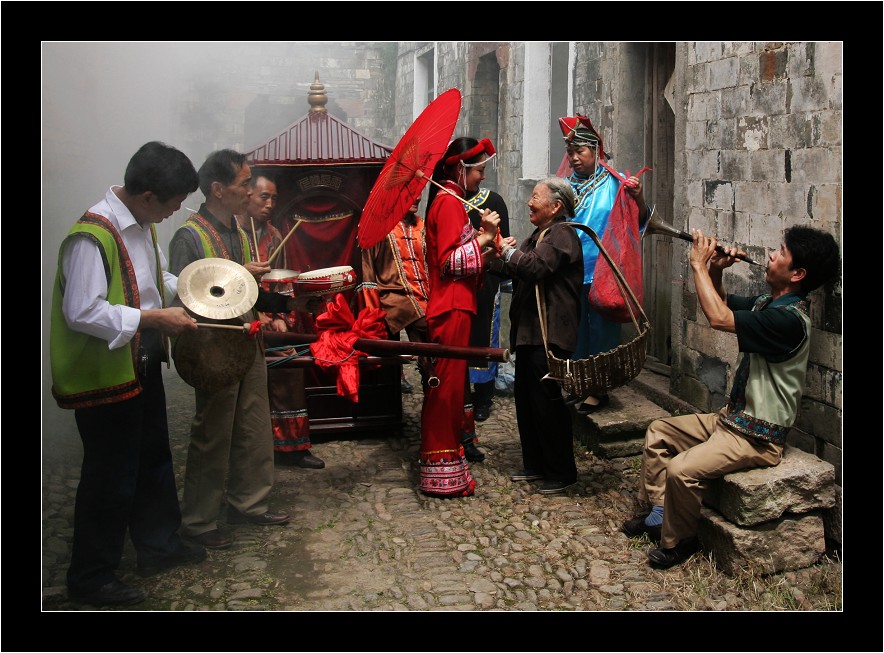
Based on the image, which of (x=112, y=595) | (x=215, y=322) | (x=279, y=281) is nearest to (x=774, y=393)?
(x=279, y=281)

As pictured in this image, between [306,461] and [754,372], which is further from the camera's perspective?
[306,461]

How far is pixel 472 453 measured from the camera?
5758mm

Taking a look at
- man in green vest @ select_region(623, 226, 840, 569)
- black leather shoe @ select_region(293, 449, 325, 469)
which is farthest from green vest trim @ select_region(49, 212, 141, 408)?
man in green vest @ select_region(623, 226, 840, 569)

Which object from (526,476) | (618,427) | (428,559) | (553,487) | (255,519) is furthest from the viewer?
(618,427)

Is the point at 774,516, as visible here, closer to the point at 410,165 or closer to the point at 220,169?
the point at 410,165

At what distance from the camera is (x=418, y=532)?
4676mm

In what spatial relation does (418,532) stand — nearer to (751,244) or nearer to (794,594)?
(794,594)

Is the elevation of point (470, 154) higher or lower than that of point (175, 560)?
higher

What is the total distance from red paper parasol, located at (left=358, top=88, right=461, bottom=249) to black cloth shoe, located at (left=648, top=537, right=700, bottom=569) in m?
2.18

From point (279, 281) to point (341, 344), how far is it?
1.52 ft

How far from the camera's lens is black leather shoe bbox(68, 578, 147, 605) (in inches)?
144

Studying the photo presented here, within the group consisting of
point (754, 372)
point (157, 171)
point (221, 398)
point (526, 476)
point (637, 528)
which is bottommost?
point (637, 528)

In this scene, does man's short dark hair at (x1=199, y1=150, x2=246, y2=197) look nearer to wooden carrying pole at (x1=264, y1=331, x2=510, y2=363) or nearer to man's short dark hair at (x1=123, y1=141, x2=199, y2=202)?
man's short dark hair at (x1=123, y1=141, x2=199, y2=202)

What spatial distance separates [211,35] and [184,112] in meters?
1.64
